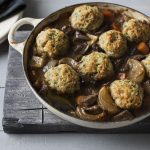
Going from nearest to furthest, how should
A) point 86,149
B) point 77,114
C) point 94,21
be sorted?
point 77,114 → point 86,149 → point 94,21

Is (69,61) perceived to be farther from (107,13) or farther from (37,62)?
(107,13)

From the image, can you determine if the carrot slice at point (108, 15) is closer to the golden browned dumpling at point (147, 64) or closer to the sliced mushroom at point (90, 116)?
the golden browned dumpling at point (147, 64)

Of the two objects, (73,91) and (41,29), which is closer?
(73,91)

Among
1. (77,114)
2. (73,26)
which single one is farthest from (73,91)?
(73,26)

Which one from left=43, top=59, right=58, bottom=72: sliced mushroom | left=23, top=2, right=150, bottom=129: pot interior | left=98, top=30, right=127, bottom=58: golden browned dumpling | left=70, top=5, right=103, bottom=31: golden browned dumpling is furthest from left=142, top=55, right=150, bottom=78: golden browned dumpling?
left=43, top=59, right=58, bottom=72: sliced mushroom

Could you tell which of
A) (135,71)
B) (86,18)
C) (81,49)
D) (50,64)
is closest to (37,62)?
(50,64)

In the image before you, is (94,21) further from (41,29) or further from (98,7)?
(41,29)
